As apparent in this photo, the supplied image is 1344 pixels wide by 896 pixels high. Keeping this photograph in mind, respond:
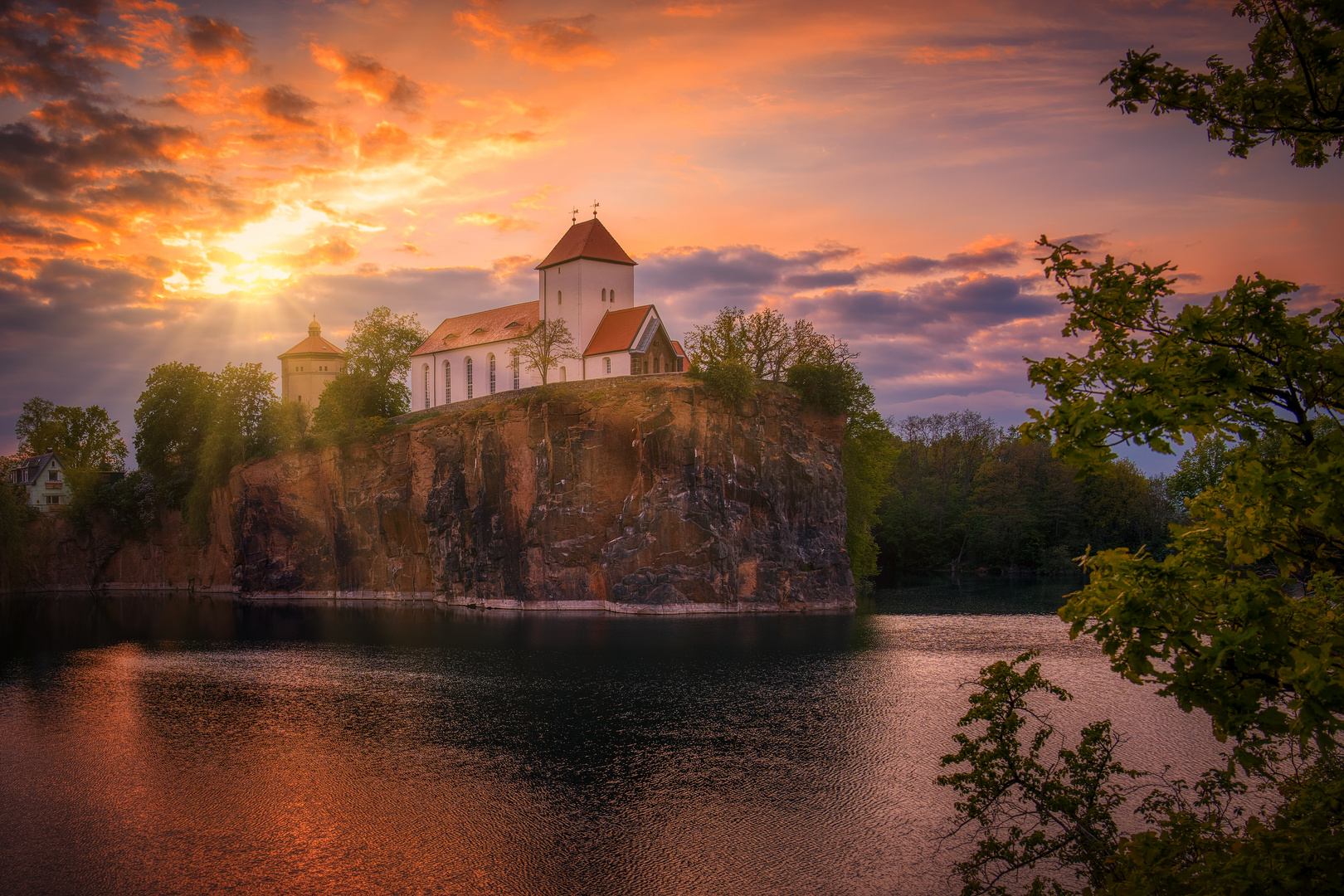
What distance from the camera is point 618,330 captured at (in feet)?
209

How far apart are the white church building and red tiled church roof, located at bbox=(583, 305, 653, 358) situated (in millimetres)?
82

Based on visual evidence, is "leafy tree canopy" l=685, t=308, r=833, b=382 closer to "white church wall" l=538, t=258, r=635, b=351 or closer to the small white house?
"white church wall" l=538, t=258, r=635, b=351

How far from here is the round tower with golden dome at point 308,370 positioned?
84000mm

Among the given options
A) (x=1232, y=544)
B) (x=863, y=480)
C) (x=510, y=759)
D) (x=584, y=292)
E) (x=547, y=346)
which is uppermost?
(x=584, y=292)

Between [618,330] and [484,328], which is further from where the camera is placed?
[484,328]

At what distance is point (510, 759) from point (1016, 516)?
7229 centimetres

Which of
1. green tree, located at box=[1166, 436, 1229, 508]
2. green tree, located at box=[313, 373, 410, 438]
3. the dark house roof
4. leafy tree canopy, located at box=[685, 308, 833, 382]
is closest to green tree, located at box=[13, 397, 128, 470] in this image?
the dark house roof

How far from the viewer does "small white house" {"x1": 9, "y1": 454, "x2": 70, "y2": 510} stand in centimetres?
9000

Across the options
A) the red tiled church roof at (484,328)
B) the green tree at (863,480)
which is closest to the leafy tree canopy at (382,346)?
the red tiled church roof at (484,328)

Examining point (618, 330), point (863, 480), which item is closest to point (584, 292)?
point (618, 330)

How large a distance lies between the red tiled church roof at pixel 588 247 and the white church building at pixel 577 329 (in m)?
0.08

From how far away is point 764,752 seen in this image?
22.1m

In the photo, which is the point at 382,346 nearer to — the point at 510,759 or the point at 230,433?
the point at 230,433

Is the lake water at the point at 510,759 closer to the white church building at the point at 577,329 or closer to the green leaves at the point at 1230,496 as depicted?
the green leaves at the point at 1230,496
